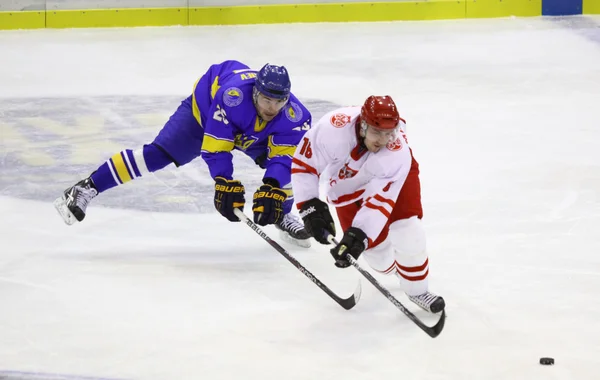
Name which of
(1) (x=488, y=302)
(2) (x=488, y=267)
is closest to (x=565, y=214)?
(2) (x=488, y=267)

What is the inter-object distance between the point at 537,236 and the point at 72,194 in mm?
2078

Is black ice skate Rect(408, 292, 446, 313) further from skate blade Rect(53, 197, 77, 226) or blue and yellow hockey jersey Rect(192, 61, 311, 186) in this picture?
skate blade Rect(53, 197, 77, 226)

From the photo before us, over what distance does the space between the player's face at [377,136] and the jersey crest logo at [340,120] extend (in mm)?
107

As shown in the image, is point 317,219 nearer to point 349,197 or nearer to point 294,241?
point 349,197

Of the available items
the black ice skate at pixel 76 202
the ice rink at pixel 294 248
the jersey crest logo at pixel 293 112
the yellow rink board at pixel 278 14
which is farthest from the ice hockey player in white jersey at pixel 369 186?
the yellow rink board at pixel 278 14

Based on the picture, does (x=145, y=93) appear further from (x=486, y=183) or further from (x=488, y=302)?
(x=488, y=302)

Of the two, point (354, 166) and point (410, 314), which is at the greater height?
point (354, 166)

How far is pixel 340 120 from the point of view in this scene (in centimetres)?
353

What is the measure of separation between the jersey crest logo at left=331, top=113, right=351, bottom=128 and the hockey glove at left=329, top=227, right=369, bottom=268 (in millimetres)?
369

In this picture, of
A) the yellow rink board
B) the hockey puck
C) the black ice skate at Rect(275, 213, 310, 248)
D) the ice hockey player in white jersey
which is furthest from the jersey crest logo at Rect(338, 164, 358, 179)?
the yellow rink board

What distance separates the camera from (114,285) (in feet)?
13.2

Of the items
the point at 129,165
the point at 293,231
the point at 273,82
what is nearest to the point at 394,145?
the point at 273,82

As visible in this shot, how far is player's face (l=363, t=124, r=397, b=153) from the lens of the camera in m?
3.38

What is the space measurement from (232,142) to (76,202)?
0.83 meters
